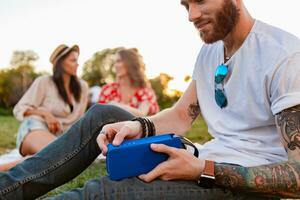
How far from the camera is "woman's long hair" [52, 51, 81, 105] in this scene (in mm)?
5719

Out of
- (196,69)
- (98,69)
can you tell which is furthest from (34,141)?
(98,69)

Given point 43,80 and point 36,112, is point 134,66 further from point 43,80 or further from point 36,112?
point 36,112

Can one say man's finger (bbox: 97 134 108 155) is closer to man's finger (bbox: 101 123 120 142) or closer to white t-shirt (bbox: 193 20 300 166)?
man's finger (bbox: 101 123 120 142)

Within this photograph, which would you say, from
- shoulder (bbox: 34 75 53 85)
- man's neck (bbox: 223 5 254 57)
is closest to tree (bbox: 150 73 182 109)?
shoulder (bbox: 34 75 53 85)

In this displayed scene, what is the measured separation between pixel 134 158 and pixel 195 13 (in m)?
0.76

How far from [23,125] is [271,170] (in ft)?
13.9

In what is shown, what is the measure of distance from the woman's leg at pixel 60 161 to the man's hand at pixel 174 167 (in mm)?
617

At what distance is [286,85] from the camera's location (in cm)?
174

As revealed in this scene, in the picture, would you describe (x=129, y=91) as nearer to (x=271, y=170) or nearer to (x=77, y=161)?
(x=77, y=161)

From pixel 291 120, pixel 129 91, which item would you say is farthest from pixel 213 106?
pixel 129 91

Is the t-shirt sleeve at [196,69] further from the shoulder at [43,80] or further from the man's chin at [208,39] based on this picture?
the shoulder at [43,80]

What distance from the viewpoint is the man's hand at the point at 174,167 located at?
165 cm

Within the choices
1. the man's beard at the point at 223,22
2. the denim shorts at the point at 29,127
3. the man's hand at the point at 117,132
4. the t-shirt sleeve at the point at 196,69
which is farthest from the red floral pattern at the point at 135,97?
the man's beard at the point at 223,22

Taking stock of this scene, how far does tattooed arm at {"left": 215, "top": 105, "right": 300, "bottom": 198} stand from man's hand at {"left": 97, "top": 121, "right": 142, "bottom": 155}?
48 cm
